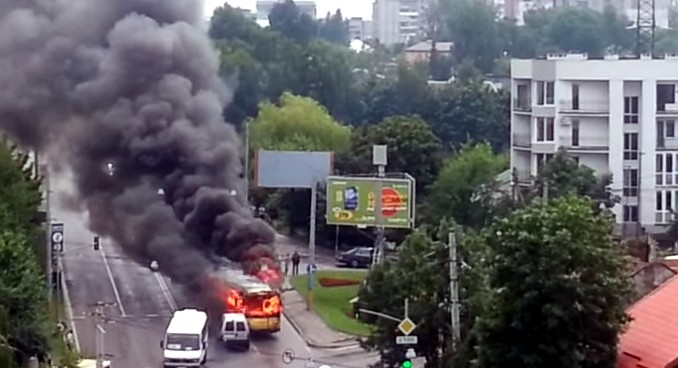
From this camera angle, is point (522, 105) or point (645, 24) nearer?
point (522, 105)

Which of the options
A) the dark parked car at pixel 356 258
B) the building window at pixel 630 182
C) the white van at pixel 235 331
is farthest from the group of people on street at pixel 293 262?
the building window at pixel 630 182

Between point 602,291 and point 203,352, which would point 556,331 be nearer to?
point 602,291

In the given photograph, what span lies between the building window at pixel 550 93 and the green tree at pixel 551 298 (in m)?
27.7

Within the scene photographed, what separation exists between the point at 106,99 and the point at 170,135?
3.02 metres

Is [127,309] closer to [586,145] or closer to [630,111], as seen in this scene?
[586,145]

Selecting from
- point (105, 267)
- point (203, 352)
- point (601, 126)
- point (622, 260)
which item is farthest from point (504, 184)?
point (622, 260)

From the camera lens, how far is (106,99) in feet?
135

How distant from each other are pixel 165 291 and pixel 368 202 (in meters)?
5.24

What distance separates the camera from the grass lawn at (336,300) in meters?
35.6

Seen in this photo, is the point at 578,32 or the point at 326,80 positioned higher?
the point at 578,32

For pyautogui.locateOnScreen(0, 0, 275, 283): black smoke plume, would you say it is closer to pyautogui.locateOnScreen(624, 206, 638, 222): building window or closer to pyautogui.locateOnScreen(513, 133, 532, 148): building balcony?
pyautogui.locateOnScreen(513, 133, 532, 148): building balcony

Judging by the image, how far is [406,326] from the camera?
82.3 feet

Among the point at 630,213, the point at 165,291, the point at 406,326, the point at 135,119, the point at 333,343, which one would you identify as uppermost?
the point at 135,119

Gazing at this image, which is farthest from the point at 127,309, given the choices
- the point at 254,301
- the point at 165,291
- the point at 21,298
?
the point at 21,298
